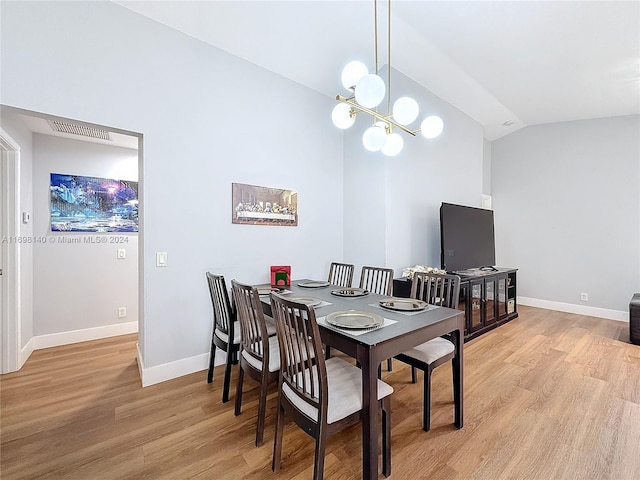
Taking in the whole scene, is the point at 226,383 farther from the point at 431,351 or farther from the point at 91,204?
the point at 91,204

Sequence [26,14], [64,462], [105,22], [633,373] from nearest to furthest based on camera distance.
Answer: [64,462] < [26,14] < [105,22] < [633,373]

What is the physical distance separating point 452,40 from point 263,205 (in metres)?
2.67

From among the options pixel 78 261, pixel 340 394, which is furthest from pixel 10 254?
pixel 340 394

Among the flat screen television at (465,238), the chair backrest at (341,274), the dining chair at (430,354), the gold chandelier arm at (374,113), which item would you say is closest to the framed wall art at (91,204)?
the chair backrest at (341,274)

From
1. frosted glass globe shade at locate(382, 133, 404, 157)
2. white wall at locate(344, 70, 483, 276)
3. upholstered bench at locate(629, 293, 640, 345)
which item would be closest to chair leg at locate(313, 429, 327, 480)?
frosted glass globe shade at locate(382, 133, 404, 157)

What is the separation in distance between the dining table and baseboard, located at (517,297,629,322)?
14.6ft

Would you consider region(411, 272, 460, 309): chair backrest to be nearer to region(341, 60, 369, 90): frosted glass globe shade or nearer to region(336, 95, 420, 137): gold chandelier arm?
region(336, 95, 420, 137): gold chandelier arm

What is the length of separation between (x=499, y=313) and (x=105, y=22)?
5.45 m

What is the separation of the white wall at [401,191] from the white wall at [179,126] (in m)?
0.60

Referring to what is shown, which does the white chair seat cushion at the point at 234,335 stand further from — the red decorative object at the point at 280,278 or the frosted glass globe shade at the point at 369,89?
the frosted glass globe shade at the point at 369,89

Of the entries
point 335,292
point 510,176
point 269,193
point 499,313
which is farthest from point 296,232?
point 510,176

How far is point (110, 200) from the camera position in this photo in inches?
146

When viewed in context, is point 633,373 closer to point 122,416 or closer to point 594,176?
point 594,176

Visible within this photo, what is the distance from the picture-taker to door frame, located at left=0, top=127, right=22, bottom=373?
8.63 feet
